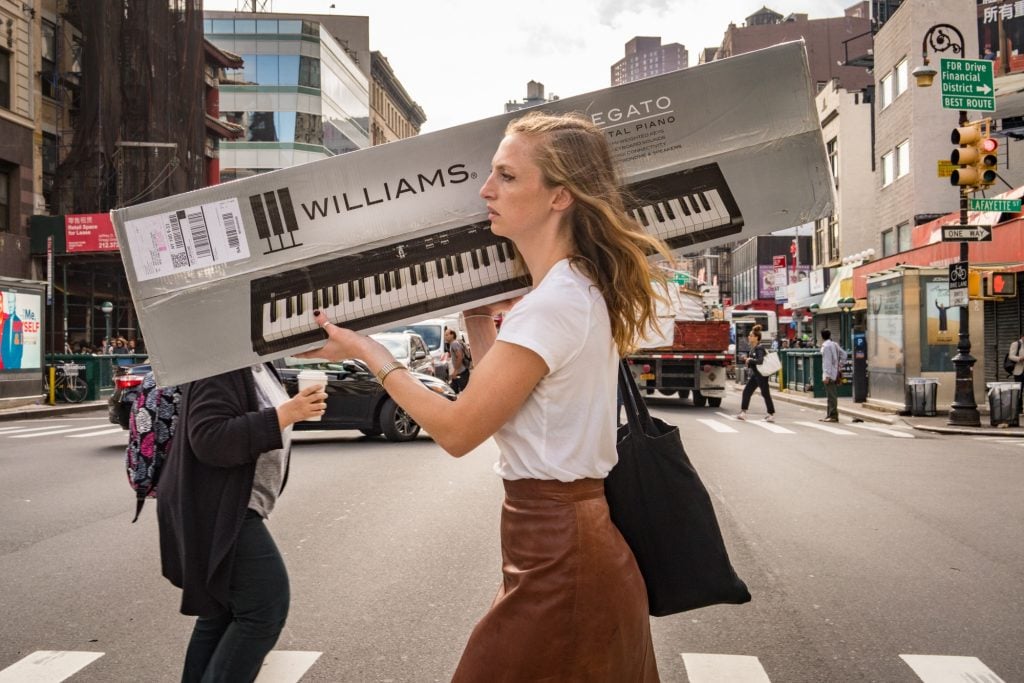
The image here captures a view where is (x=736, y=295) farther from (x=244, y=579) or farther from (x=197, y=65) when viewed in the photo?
(x=244, y=579)

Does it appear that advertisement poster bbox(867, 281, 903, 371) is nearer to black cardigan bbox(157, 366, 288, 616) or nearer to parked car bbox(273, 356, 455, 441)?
parked car bbox(273, 356, 455, 441)

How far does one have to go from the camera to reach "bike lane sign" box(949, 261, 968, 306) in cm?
1850

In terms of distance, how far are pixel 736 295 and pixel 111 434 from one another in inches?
3146

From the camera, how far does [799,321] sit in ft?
192

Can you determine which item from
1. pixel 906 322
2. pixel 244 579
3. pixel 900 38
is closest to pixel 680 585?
pixel 244 579

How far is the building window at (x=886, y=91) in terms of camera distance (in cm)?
3753

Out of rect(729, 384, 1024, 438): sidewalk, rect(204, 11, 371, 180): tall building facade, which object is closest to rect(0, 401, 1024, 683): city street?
rect(729, 384, 1024, 438): sidewalk

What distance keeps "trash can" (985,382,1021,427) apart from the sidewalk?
310 millimetres

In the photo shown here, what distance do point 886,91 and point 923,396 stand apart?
20.7 meters

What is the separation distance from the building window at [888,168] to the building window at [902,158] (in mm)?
543

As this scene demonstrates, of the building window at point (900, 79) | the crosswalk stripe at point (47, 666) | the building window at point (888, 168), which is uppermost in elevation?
the building window at point (900, 79)

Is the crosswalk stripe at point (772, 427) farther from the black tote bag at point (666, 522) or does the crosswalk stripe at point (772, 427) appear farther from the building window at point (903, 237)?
the building window at point (903, 237)

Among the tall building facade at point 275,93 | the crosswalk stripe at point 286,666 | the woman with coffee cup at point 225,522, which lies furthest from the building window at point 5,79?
the woman with coffee cup at point 225,522

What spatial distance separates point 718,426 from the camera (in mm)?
18984
